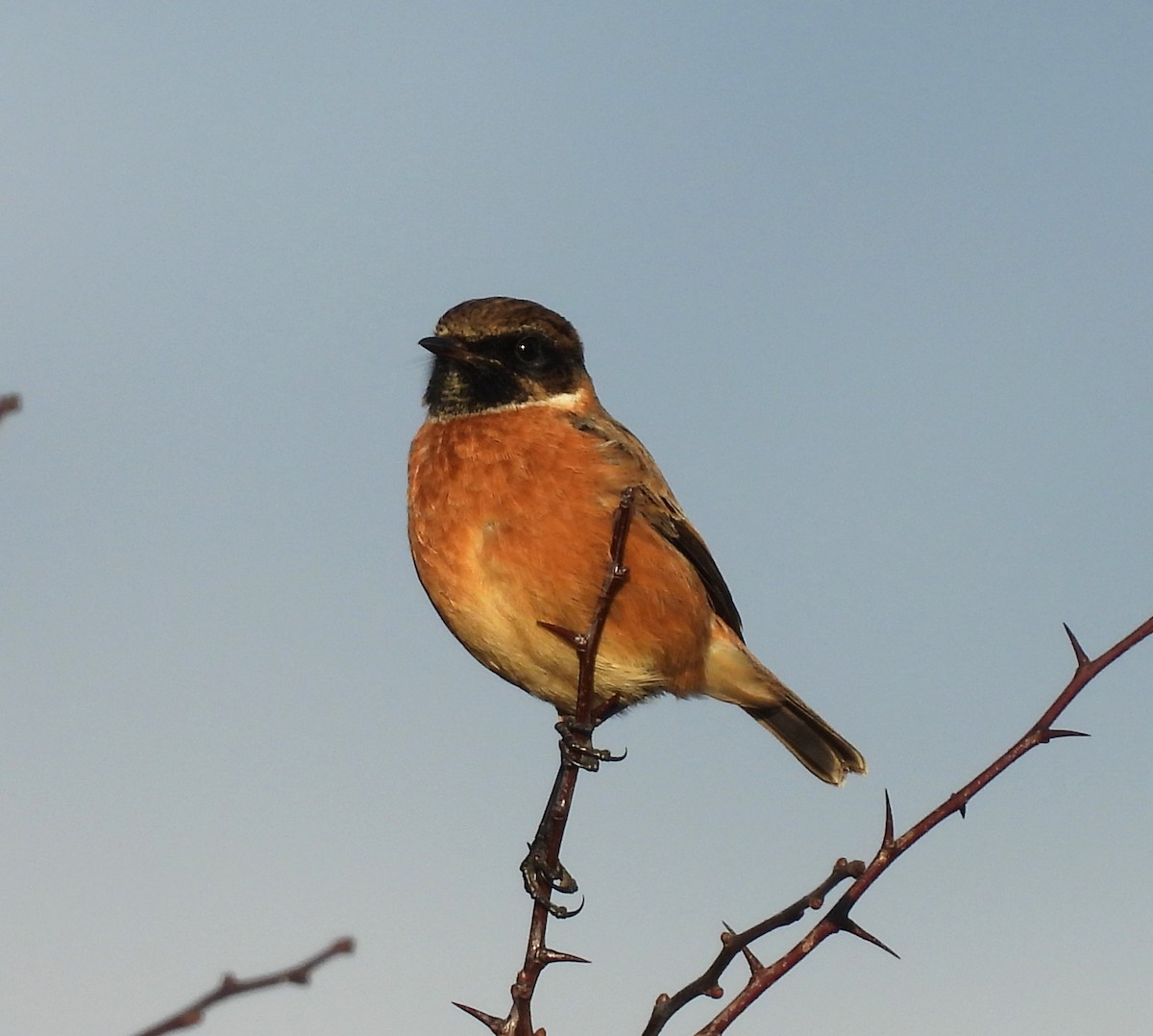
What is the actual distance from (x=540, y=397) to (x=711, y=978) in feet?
14.3

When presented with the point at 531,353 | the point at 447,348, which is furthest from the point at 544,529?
the point at 531,353

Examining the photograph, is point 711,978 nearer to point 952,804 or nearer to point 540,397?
point 952,804

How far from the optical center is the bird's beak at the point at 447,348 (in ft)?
25.3

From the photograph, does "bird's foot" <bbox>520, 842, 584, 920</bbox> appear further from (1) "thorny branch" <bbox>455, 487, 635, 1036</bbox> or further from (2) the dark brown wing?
(2) the dark brown wing

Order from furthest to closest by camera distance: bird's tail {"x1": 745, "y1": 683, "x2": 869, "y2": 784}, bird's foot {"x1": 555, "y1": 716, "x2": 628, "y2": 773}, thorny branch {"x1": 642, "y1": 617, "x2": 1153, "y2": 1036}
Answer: bird's tail {"x1": 745, "y1": 683, "x2": 869, "y2": 784}, bird's foot {"x1": 555, "y1": 716, "x2": 628, "y2": 773}, thorny branch {"x1": 642, "y1": 617, "x2": 1153, "y2": 1036}

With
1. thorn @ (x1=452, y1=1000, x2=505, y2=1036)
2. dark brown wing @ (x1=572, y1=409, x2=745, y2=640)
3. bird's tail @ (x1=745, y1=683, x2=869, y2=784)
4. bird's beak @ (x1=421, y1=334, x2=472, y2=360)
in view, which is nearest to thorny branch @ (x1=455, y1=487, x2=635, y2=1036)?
thorn @ (x1=452, y1=1000, x2=505, y2=1036)

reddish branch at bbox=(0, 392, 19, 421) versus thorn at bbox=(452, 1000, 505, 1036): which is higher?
reddish branch at bbox=(0, 392, 19, 421)

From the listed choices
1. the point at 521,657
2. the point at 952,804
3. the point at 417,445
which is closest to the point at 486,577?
the point at 521,657

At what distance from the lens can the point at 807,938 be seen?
160 inches

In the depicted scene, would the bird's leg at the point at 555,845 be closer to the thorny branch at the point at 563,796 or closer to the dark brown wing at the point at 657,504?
the thorny branch at the point at 563,796

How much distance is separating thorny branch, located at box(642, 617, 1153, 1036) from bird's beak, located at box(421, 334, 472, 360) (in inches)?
169

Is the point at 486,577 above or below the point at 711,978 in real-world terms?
above

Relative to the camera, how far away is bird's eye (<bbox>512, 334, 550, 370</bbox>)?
8008mm

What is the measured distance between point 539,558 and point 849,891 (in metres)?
3.02
